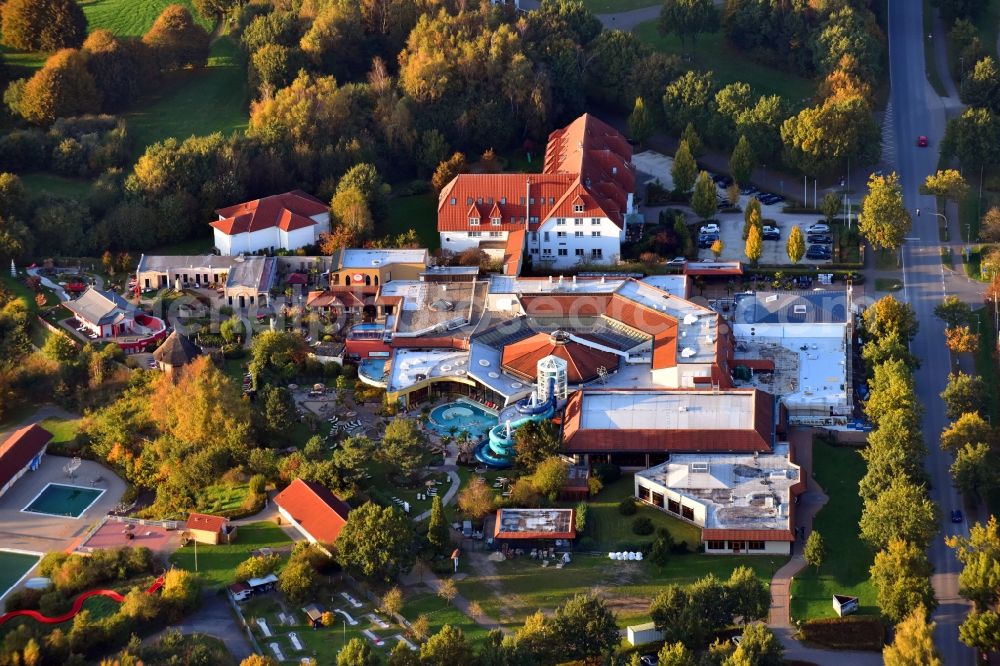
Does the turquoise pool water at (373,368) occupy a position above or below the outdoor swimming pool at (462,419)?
above

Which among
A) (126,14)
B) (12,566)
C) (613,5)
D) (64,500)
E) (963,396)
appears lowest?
(12,566)

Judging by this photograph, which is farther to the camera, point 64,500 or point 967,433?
point 64,500

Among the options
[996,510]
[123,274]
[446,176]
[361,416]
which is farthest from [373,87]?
[996,510]

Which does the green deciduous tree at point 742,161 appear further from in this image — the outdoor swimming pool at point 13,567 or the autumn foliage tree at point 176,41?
the outdoor swimming pool at point 13,567

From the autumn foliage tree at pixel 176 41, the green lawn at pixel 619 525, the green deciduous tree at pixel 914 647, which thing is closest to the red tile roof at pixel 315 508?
the green lawn at pixel 619 525

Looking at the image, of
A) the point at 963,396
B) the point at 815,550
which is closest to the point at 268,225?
the point at 963,396

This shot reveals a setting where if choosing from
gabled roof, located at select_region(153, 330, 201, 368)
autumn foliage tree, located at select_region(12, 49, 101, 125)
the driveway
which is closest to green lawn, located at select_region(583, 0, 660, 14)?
autumn foliage tree, located at select_region(12, 49, 101, 125)

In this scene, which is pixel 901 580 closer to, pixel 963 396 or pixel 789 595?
pixel 789 595
